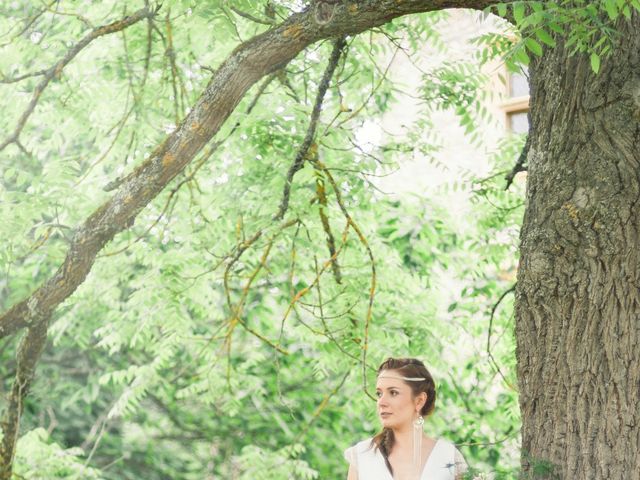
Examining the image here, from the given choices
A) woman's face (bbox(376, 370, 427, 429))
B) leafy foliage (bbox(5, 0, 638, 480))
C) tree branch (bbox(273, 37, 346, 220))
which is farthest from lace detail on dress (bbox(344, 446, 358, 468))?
tree branch (bbox(273, 37, 346, 220))

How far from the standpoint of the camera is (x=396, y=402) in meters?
4.58

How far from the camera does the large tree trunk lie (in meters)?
3.86

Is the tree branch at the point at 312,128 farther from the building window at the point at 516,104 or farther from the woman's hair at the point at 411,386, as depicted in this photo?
the building window at the point at 516,104

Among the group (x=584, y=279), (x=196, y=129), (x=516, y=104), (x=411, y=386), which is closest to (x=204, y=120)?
(x=196, y=129)

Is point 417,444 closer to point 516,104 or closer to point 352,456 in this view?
point 352,456

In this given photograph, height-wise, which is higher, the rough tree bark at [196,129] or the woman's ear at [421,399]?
the rough tree bark at [196,129]

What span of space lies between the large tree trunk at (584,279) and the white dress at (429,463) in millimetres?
487

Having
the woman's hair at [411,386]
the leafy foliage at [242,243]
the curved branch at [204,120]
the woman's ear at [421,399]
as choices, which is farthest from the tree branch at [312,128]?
the woman's ear at [421,399]

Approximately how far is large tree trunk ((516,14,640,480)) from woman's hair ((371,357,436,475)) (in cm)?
59

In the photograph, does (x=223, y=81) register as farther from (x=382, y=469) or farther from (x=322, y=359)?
(x=322, y=359)

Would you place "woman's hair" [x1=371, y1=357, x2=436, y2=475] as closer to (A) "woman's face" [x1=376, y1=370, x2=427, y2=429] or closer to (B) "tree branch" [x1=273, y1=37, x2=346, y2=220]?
(A) "woman's face" [x1=376, y1=370, x2=427, y2=429]

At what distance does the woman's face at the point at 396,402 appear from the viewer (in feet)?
15.0

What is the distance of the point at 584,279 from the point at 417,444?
1132mm

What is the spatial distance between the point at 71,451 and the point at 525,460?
5829 millimetres
